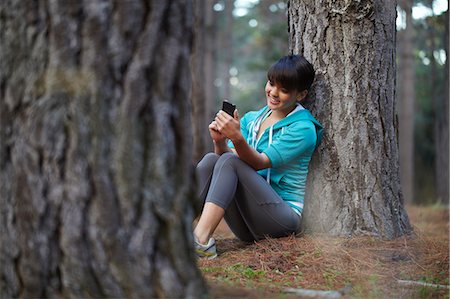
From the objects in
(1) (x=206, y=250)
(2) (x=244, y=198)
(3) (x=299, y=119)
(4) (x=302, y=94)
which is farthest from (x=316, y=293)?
(4) (x=302, y=94)

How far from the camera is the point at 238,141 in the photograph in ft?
10.5

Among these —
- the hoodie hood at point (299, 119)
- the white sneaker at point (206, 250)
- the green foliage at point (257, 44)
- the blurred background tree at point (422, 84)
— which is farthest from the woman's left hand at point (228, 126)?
the green foliage at point (257, 44)

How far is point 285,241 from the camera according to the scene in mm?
3465

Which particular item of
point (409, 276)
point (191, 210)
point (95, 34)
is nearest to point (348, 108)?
point (409, 276)

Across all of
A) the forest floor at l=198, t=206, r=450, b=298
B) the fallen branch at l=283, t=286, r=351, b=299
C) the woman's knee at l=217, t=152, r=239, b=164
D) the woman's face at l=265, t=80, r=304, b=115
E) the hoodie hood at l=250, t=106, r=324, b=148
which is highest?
the woman's face at l=265, t=80, r=304, b=115

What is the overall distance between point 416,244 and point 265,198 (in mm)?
1020

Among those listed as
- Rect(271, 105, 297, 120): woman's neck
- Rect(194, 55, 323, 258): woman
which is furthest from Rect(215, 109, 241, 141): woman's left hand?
Rect(271, 105, 297, 120): woman's neck

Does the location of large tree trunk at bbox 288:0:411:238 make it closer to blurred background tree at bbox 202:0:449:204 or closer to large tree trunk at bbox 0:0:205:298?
large tree trunk at bbox 0:0:205:298

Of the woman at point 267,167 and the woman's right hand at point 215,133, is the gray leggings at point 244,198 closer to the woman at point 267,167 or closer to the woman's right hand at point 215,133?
the woman at point 267,167

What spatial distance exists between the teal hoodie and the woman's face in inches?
2.8

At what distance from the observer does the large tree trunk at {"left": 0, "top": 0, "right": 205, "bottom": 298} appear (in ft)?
5.70

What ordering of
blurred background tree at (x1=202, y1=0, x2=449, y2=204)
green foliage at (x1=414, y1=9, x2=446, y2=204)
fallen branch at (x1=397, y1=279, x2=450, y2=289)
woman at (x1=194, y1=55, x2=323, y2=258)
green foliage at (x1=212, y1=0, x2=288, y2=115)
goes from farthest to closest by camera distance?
1. green foliage at (x1=414, y1=9, x2=446, y2=204)
2. green foliage at (x1=212, y1=0, x2=288, y2=115)
3. blurred background tree at (x1=202, y1=0, x2=449, y2=204)
4. woman at (x1=194, y1=55, x2=323, y2=258)
5. fallen branch at (x1=397, y1=279, x2=450, y2=289)

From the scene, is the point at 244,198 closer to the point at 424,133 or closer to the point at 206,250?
the point at 206,250

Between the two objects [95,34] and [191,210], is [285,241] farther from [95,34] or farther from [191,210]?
[95,34]
